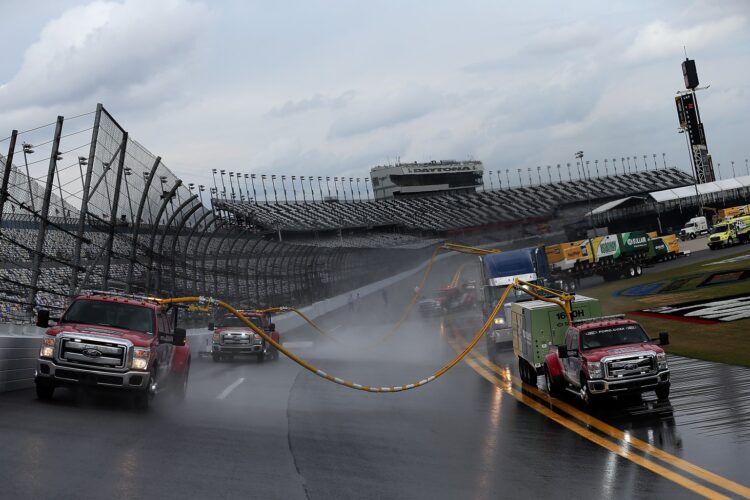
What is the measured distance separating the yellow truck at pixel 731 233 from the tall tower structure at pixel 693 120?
122 meters

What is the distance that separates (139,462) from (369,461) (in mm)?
2677

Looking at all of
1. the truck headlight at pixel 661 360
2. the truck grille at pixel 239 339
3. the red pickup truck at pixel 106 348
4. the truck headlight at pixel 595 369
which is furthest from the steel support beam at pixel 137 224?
the truck headlight at pixel 661 360

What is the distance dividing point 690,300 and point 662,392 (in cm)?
2467

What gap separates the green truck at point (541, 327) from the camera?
19.1m

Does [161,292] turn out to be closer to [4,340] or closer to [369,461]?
[4,340]

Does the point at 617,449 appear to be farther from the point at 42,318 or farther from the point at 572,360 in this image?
the point at 42,318

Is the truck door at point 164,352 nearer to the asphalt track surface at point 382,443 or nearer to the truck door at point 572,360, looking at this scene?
the asphalt track surface at point 382,443

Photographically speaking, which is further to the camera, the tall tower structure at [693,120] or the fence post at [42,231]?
the tall tower structure at [693,120]

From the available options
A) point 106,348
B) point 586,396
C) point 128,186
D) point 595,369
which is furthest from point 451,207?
point 106,348

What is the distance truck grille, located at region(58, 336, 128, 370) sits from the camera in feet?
46.8

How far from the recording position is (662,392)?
617 inches

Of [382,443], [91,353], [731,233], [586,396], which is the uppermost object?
[731,233]

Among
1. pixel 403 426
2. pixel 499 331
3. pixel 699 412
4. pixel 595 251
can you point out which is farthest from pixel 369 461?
pixel 595 251

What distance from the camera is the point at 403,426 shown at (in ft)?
46.5
